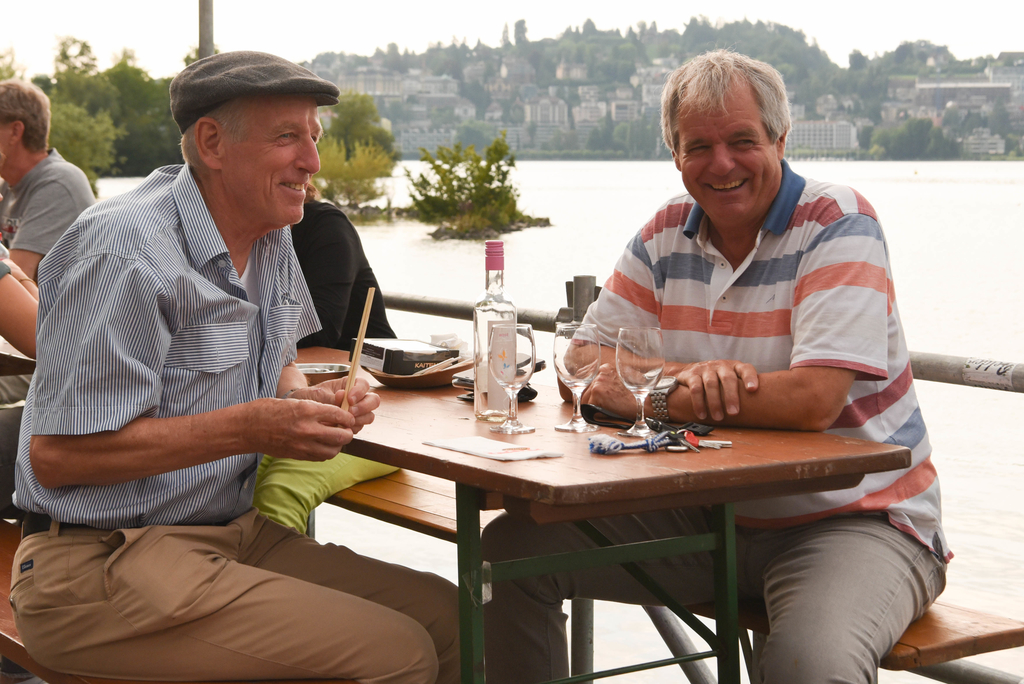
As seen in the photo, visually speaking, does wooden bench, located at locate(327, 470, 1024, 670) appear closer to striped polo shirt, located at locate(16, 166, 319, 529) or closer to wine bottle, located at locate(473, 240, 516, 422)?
wine bottle, located at locate(473, 240, 516, 422)

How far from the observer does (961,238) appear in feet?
77.1

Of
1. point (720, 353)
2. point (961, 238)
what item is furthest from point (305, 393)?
point (961, 238)

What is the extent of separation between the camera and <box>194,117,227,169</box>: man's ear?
178 centimetres

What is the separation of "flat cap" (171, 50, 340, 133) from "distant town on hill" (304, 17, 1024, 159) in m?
0.86

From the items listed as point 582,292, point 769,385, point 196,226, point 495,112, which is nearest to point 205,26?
point 582,292

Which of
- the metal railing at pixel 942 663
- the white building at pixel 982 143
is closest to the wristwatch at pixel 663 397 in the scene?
the metal railing at pixel 942 663

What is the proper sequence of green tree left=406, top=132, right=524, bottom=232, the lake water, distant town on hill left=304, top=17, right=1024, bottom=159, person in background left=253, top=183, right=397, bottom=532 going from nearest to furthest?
1. person in background left=253, top=183, right=397, bottom=532
2. distant town on hill left=304, top=17, right=1024, bottom=159
3. the lake water
4. green tree left=406, top=132, right=524, bottom=232

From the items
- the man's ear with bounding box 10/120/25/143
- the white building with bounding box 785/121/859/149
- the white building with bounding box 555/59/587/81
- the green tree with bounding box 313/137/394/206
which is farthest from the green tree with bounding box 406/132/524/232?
the man's ear with bounding box 10/120/25/143

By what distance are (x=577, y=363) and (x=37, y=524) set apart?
3.10ft

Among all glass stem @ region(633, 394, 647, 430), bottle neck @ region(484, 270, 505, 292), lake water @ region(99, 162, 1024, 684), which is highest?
bottle neck @ region(484, 270, 505, 292)

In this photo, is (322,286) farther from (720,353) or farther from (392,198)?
(392,198)

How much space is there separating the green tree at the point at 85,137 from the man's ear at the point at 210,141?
133 feet

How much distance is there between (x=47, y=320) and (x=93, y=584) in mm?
415

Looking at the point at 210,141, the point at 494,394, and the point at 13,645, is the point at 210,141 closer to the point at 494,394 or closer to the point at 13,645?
the point at 494,394
